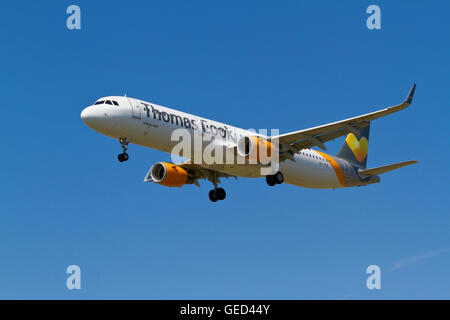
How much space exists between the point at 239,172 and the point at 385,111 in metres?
9.85

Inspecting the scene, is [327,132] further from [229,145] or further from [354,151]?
[354,151]

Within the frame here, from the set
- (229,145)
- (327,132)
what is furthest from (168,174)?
(327,132)

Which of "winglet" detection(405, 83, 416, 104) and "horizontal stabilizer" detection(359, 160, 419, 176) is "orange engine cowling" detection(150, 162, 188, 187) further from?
"winglet" detection(405, 83, 416, 104)

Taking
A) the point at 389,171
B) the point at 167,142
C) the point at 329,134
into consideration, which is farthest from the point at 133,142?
the point at 389,171

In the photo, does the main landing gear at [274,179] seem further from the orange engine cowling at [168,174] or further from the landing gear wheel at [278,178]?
the orange engine cowling at [168,174]

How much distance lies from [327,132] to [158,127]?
31.4ft

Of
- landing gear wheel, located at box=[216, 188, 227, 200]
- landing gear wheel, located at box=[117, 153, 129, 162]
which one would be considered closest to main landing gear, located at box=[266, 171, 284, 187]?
landing gear wheel, located at box=[216, 188, 227, 200]

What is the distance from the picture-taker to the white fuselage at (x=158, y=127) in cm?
3638

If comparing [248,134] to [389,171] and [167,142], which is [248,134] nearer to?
[167,142]

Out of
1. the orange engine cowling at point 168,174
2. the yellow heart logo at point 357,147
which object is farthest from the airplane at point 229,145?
the yellow heart logo at point 357,147

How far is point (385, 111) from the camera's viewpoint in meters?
35.8

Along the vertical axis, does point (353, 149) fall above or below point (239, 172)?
above

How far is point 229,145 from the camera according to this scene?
3997 centimetres

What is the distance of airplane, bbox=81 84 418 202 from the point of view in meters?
36.6
